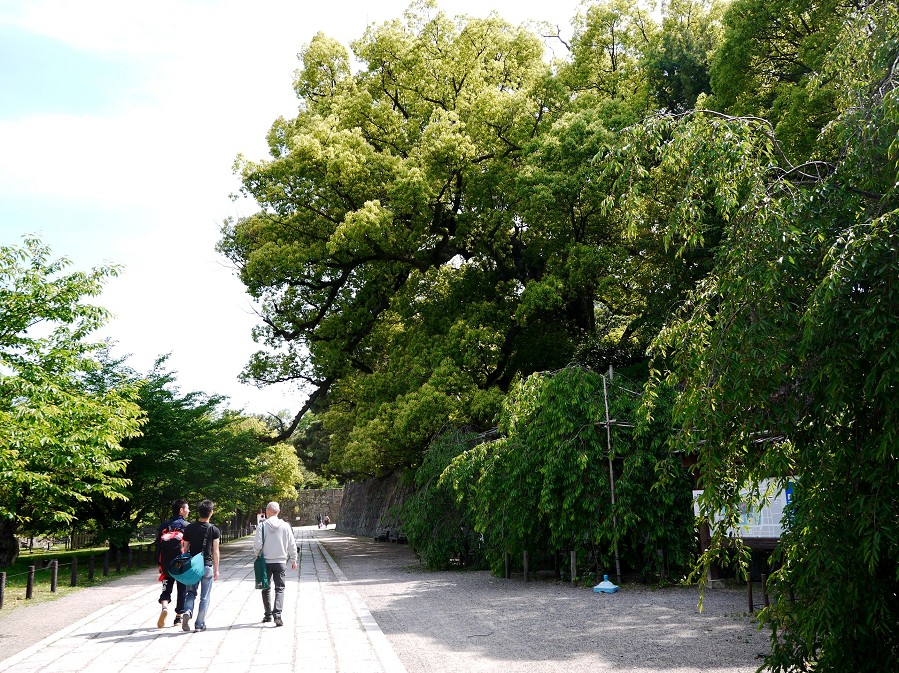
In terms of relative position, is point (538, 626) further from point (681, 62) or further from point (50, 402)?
point (681, 62)

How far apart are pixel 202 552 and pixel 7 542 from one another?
45.6 feet

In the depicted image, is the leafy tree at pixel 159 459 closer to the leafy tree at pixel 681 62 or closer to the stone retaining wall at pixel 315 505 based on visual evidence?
the leafy tree at pixel 681 62

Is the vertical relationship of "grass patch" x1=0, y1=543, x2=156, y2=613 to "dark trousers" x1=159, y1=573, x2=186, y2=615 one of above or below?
below

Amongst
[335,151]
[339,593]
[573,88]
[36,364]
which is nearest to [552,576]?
[339,593]

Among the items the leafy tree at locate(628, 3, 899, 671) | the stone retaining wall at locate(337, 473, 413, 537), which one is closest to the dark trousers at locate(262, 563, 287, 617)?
the leafy tree at locate(628, 3, 899, 671)

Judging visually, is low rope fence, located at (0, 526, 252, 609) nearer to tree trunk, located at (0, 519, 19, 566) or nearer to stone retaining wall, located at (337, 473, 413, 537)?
tree trunk, located at (0, 519, 19, 566)

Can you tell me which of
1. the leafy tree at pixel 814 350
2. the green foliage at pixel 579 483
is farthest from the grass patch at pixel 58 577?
the leafy tree at pixel 814 350

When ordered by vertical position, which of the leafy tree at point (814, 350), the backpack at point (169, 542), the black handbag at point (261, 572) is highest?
the leafy tree at point (814, 350)

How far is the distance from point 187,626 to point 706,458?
6.90 meters

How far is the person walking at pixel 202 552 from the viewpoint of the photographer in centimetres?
889

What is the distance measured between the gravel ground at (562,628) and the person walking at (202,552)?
2277mm

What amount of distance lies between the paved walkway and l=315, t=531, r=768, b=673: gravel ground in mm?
413

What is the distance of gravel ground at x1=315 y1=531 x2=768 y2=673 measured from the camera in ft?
23.1

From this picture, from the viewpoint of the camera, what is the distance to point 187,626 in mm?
8891
